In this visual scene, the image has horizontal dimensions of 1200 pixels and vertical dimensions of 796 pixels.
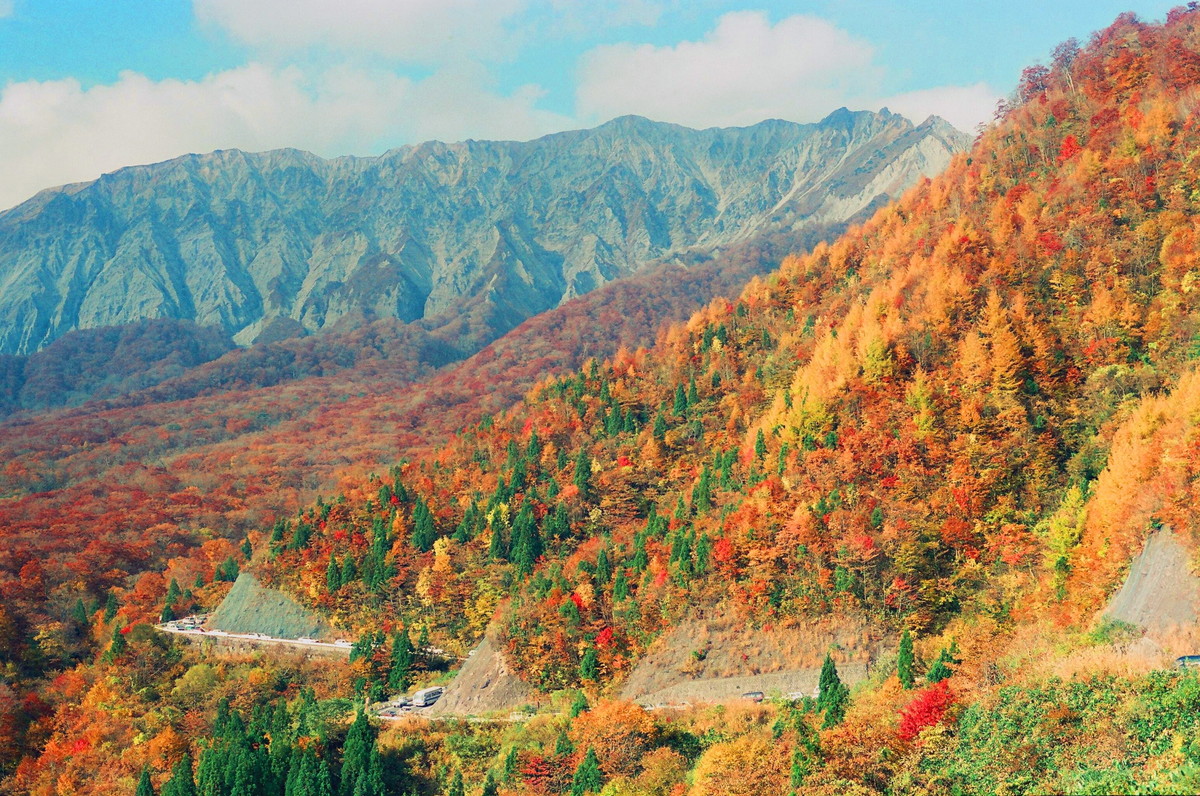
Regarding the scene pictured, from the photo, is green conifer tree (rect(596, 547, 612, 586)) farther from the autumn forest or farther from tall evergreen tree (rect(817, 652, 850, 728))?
tall evergreen tree (rect(817, 652, 850, 728))

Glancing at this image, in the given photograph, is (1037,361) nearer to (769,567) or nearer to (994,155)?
(769,567)

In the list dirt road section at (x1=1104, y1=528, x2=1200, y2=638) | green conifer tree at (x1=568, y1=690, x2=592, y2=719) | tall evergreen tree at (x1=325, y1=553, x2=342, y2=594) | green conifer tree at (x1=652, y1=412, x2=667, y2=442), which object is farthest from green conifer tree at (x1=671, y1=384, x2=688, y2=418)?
dirt road section at (x1=1104, y1=528, x2=1200, y2=638)

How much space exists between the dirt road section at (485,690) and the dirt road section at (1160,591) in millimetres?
40386

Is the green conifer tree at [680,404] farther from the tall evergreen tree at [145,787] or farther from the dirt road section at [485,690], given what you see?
the tall evergreen tree at [145,787]

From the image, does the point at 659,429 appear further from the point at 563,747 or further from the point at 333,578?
the point at 563,747

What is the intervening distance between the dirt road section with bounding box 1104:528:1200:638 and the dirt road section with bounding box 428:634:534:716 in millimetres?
40386

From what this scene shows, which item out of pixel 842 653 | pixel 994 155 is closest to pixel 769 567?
pixel 842 653

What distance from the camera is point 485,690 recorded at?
232ft

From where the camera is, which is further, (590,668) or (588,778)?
(590,668)

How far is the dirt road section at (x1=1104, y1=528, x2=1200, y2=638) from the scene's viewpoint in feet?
153

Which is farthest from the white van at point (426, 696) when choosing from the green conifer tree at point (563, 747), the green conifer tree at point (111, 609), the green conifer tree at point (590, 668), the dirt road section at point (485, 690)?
the green conifer tree at point (111, 609)

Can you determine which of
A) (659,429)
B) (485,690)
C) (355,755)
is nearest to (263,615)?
(485,690)

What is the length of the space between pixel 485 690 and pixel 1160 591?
45.5m

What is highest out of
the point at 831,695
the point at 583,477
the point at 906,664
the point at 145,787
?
the point at 583,477
